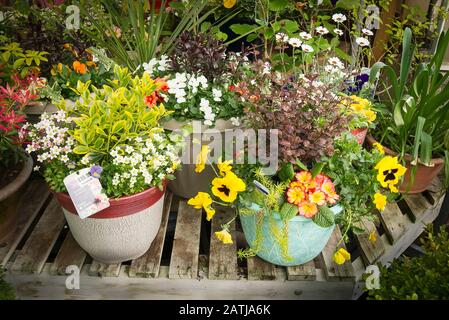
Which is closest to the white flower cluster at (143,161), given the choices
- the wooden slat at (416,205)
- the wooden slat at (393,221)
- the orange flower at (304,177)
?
the orange flower at (304,177)

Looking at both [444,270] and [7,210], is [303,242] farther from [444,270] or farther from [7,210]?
[7,210]

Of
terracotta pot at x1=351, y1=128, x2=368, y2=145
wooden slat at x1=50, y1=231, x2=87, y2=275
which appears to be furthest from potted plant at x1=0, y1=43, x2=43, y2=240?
terracotta pot at x1=351, y1=128, x2=368, y2=145

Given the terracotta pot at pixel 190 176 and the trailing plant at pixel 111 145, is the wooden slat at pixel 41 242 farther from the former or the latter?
the terracotta pot at pixel 190 176

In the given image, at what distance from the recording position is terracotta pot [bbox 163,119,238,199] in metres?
1.83

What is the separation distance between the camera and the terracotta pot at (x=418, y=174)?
1.91m

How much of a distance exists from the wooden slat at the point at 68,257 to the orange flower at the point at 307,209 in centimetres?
87

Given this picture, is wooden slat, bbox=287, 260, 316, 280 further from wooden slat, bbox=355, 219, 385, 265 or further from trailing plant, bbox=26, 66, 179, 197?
trailing plant, bbox=26, 66, 179, 197

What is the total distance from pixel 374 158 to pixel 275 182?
0.38 meters

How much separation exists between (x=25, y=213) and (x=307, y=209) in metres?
1.25

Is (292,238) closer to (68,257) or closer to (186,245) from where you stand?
(186,245)

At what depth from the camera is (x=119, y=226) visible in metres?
1.56

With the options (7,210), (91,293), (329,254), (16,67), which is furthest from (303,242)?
(16,67)

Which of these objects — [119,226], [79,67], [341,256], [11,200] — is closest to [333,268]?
[341,256]

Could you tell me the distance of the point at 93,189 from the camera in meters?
1.45
